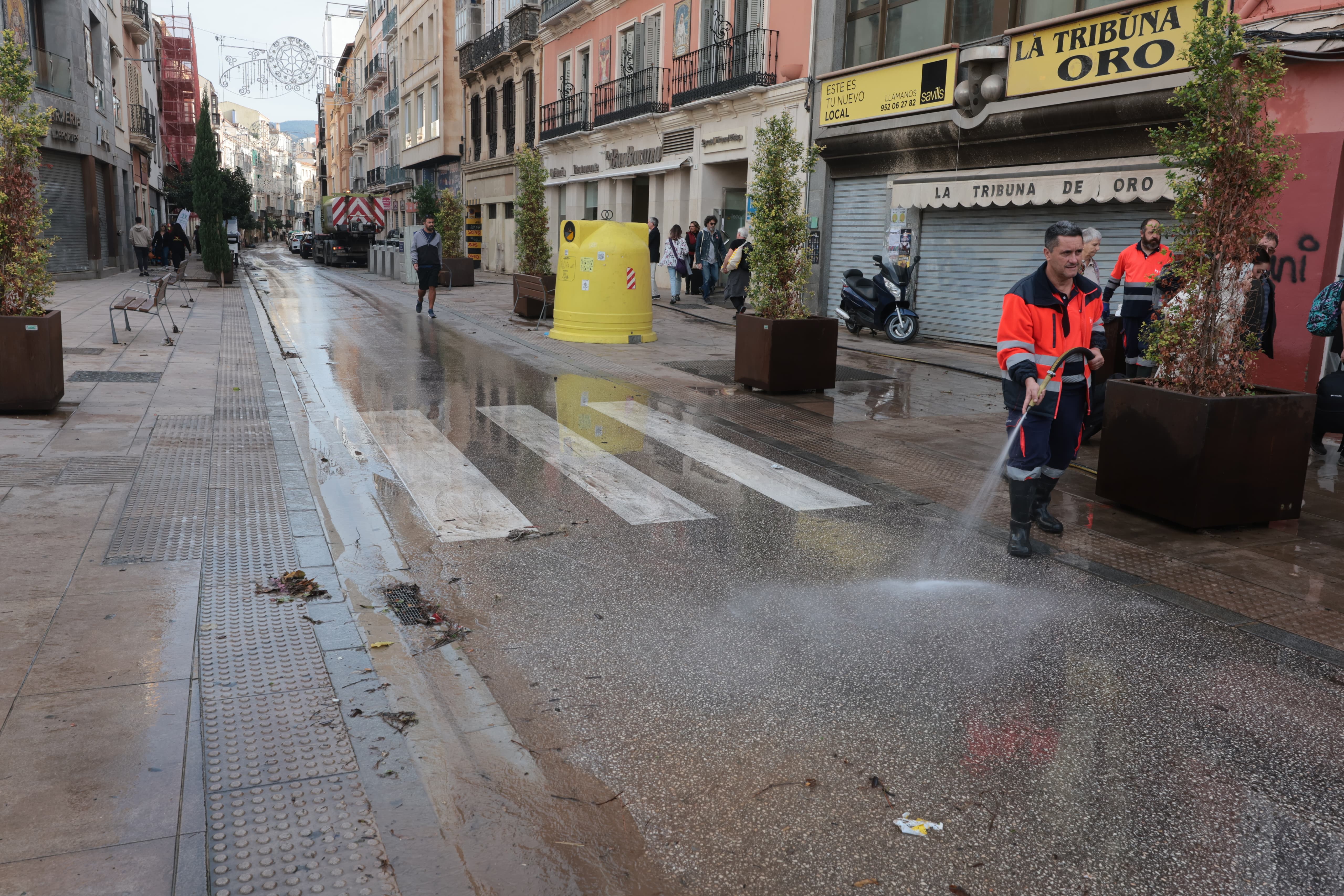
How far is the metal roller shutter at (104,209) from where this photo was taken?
31.0 meters

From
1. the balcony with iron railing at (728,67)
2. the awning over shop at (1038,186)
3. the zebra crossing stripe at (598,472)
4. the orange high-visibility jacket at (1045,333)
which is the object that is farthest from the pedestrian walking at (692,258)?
the orange high-visibility jacket at (1045,333)

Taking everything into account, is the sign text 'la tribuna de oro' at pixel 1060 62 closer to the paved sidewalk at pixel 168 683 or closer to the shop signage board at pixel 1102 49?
the shop signage board at pixel 1102 49

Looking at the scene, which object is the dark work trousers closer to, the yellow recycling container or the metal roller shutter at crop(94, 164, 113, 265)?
the yellow recycling container

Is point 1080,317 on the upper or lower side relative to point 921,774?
upper

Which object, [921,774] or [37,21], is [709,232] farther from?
[921,774]

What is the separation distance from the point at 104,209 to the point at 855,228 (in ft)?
80.3

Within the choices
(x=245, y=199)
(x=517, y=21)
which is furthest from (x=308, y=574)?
(x=245, y=199)

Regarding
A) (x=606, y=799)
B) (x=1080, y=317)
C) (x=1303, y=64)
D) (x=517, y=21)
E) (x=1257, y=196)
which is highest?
(x=517, y=21)

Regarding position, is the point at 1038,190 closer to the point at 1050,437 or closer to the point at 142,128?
the point at 1050,437

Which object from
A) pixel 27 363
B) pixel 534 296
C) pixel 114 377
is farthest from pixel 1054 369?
pixel 534 296

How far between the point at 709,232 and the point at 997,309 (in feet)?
26.3

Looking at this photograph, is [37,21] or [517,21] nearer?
[37,21]

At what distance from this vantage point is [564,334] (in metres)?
15.2

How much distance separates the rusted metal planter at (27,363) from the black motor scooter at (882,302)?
11.7 m
